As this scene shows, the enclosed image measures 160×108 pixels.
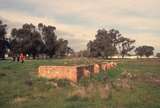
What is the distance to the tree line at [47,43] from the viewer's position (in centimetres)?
8156

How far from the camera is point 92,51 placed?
366 ft

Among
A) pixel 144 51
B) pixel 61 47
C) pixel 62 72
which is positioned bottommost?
pixel 62 72

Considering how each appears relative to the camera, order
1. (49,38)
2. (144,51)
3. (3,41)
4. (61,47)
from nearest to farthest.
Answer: (3,41)
(49,38)
(61,47)
(144,51)

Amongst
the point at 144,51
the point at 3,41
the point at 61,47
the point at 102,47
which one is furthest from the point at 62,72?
the point at 144,51

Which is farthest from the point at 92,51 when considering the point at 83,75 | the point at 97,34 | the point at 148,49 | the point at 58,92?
the point at 58,92

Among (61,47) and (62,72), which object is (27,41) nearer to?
(61,47)

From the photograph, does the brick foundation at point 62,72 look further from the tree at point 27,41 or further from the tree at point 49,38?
the tree at point 49,38

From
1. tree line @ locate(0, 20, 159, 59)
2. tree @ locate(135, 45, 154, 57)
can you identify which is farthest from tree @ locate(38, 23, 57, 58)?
tree @ locate(135, 45, 154, 57)

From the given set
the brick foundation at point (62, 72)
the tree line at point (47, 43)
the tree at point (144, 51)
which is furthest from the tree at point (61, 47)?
the brick foundation at point (62, 72)

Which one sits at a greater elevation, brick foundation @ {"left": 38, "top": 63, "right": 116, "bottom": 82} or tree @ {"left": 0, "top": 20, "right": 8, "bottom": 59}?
tree @ {"left": 0, "top": 20, "right": 8, "bottom": 59}

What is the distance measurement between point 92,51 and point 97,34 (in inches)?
333

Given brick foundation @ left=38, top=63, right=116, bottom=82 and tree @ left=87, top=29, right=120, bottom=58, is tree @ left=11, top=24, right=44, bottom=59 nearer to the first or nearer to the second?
tree @ left=87, top=29, right=120, bottom=58

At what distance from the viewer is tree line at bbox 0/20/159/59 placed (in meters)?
81.6

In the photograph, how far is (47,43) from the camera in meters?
91.7
